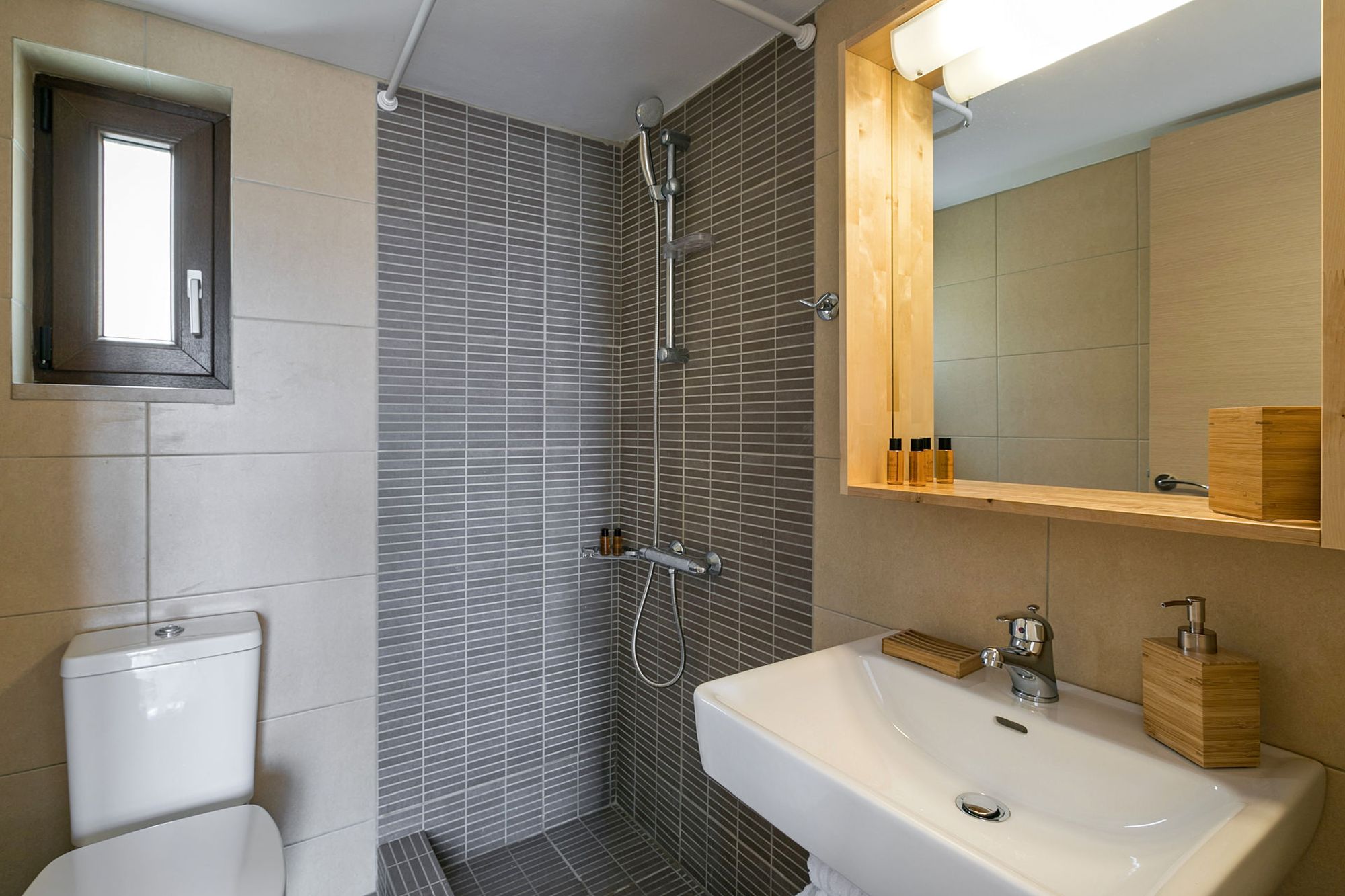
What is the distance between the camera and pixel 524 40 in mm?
1653

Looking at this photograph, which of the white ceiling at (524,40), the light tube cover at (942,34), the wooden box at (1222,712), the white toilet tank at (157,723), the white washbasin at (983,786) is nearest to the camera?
the white washbasin at (983,786)

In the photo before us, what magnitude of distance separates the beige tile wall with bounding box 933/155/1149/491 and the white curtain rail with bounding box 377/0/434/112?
1.18 m

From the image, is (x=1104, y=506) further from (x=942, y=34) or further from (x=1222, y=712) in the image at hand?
(x=942, y=34)

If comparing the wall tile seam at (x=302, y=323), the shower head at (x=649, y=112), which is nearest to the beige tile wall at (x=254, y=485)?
the wall tile seam at (x=302, y=323)

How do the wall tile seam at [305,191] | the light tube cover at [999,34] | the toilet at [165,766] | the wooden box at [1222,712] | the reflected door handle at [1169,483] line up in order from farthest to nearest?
the wall tile seam at [305,191] < the toilet at [165,766] < the light tube cover at [999,34] < the reflected door handle at [1169,483] < the wooden box at [1222,712]

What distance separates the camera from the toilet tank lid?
138cm

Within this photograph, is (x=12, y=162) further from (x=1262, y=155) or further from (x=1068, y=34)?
(x=1262, y=155)

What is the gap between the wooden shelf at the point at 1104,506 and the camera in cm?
74

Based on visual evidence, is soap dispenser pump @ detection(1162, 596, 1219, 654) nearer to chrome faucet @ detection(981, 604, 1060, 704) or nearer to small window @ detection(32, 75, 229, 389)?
chrome faucet @ detection(981, 604, 1060, 704)

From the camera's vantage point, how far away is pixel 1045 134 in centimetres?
109

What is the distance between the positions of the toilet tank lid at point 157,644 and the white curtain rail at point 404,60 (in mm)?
1459

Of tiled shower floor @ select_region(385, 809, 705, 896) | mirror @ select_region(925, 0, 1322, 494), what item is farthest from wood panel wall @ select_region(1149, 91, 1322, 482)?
tiled shower floor @ select_region(385, 809, 705, 896)

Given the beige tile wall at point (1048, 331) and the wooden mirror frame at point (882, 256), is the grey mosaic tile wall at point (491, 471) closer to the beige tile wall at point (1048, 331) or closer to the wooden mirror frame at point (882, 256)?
the wooden mirror frame at point (882, 256)

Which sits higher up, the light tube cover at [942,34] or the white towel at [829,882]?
the light tube cover at [942,34]
